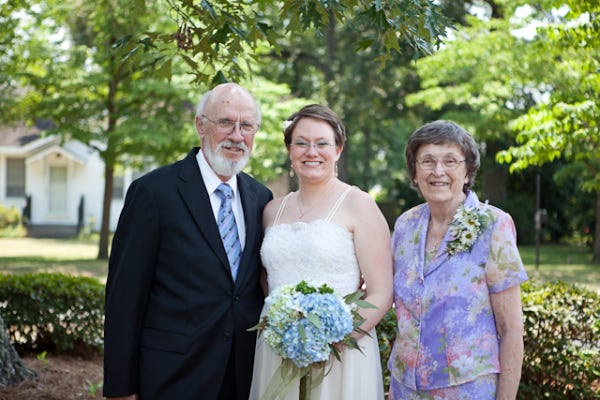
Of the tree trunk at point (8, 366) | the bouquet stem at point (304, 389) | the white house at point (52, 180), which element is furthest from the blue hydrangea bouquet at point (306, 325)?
the white house at point (52, 180)

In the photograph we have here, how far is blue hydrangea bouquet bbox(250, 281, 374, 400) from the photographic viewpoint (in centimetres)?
339

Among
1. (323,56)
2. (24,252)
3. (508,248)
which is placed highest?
(323,56)

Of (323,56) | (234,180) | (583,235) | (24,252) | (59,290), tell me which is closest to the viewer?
(234,180)

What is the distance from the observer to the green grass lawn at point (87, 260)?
18.5 m

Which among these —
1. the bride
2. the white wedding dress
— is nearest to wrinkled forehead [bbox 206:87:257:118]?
the bride

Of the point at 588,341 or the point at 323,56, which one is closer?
the point at 588,341

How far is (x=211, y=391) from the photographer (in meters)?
4.07

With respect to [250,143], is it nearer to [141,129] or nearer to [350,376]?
[350,376]

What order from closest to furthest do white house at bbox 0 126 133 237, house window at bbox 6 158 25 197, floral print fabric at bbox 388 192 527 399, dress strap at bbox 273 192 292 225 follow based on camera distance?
1. floral print fabric at bbox 388 192 527 399
2. dress strap at bbox 273 192 292 225
3. white house at bbox 0 126 133 237
4. house window at bbox 6 158 25 197

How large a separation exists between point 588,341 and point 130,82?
53.2 ft

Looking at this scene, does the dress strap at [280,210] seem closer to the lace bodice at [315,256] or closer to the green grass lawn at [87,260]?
the lace bodice at [315,256]

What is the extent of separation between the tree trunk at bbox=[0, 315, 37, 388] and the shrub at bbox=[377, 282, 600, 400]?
129 inches

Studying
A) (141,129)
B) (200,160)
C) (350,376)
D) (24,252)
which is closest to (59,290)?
(200,160)

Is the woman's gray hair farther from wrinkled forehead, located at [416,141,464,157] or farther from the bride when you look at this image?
the bride
